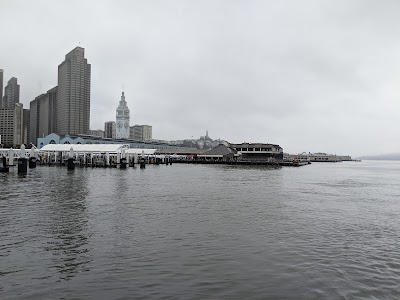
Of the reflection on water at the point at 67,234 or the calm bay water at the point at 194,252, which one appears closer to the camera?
the calm bay water at the point at 194,252

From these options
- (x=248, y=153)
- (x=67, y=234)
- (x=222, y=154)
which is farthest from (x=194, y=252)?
(x=248, y=153)

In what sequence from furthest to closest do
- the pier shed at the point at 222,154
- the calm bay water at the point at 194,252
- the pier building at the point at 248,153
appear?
the pier shed at the point at 222,154 < the pier building at the point at 248,153 < the calm bay water at the point at 194,252

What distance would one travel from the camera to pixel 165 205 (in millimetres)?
28547

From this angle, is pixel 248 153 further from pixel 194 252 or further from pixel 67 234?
pixel 194 252

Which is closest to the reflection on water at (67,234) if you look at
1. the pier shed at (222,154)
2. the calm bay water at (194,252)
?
the calm bay water at (194,252)

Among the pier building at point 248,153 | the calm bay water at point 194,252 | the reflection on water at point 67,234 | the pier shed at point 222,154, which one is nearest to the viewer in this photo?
the calm bay water at point 194,252

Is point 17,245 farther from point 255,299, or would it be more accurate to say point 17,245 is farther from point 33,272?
point 255,299

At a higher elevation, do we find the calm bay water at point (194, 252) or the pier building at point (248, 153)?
the pier building at point (248, 153)

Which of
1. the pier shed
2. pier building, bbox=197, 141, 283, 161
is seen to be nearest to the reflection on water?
the pier shed

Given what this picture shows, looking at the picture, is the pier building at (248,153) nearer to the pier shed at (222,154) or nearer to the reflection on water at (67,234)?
the pier shed at (222,154)

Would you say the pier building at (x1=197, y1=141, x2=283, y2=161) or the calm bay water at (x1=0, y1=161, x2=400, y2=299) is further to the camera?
the pier building at (x1=197, y1=141, x2=283, y2=161)

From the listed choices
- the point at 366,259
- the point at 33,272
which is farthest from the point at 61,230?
the point at 366,259

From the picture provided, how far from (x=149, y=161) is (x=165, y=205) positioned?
10870 cm

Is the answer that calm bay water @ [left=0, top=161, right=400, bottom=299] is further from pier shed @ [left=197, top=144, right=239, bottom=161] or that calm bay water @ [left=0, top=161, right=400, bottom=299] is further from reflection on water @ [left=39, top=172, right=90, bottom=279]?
pier shed @ [left=197, top=144, right=239, bottom=161]
